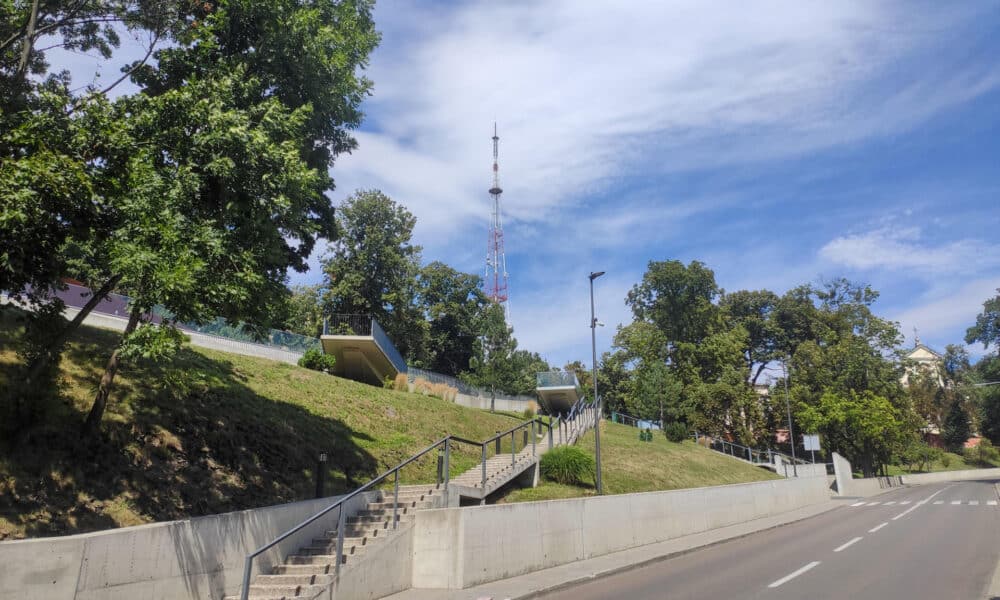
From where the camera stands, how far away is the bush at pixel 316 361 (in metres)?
27.0

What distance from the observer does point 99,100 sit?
395 inches

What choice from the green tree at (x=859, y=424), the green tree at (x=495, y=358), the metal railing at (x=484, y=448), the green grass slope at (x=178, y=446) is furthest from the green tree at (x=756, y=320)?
the green grass slope at (x=178, y=446)

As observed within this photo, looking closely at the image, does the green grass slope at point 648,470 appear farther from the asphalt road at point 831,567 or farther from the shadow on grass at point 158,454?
the shadow on grass at point 158,454

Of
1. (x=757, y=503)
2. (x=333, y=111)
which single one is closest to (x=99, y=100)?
(x=333, y=111)

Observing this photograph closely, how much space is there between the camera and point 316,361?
88.6ft

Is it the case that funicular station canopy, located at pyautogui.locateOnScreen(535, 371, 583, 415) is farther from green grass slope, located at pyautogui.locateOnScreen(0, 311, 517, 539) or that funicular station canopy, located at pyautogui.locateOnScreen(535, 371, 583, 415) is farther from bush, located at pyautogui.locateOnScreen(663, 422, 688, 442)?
green grass slope, located at pyautogui.locateOnScreen(0, 311, 517, 539)

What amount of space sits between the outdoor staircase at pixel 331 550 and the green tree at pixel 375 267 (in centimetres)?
3354

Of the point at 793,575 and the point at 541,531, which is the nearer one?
the point at 793,575

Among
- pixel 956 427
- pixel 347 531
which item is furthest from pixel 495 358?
pixel 956 427

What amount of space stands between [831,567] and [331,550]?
10.0 m

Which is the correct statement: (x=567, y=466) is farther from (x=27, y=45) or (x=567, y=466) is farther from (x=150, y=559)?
(x=27, y=45)

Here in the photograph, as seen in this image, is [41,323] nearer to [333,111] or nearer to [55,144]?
[55,144]

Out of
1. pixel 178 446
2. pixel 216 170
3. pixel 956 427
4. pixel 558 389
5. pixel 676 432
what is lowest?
pixel 178 446

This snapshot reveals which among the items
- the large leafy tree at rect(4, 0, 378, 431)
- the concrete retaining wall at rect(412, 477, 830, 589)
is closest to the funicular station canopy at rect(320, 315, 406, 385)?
the large leafy tree at rect(4, 0, 378, 431)
